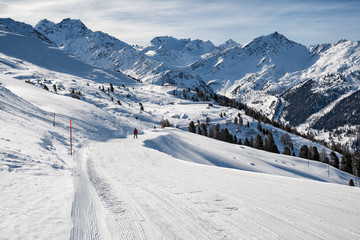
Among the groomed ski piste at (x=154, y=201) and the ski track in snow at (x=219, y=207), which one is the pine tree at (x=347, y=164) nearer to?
the groomed ski piste at (x=154, y=201)

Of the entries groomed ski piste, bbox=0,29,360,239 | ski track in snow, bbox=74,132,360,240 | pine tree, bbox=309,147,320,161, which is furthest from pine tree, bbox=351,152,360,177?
ski track in snow, bbox=74,132,360,240

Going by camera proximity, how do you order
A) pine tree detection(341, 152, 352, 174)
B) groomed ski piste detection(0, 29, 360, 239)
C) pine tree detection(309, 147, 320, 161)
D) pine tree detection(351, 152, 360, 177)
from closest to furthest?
groomed ski piste detection(0, 29, 360, 239) < pine tree detection(351, 152, 360, 177) < pine tree detection(341, 152, 352, 174) < pine tree detection(309, 147, 320, 161)

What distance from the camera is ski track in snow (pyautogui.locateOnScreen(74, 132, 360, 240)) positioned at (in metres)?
6.07

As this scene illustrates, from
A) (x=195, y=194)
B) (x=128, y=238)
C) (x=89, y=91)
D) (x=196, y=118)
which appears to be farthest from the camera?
(x=196, y=118)

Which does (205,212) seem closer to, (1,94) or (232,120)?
(1,94)

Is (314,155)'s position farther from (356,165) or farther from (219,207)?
(219,207)

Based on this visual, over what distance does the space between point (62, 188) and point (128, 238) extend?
4.69 metres

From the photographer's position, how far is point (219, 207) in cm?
760

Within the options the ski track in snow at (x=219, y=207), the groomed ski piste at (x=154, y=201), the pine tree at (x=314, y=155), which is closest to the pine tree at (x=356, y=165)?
the pine tree at (x=314, y=155)

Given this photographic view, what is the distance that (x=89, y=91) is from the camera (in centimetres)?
11138

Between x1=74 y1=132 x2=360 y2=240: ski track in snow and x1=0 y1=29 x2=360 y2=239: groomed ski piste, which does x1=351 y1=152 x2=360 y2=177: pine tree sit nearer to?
x1=0 y1=29 x2=360 y2=239: groomed ski piste

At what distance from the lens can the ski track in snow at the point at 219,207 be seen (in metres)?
6.07

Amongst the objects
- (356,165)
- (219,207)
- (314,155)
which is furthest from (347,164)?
(219,207)

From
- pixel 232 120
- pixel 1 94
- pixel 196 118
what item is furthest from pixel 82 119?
pixel 232 120
